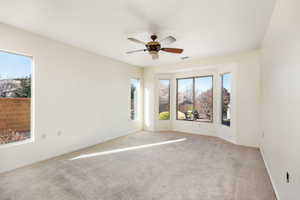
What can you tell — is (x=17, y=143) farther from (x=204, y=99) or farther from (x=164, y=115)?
(x=204, y=99)

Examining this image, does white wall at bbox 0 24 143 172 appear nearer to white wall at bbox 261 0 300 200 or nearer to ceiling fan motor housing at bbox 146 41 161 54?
ceiling fan motor housing at bbox 146 41 161 54

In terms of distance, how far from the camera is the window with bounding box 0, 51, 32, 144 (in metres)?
2.84

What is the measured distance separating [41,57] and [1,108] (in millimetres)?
1244

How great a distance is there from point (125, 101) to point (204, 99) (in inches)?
120

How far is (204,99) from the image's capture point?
580 cm

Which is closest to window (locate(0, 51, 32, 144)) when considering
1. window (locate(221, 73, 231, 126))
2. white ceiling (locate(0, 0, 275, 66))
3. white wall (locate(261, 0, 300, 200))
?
white ceiling (locate(0, 0, 275, 66))

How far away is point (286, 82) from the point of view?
67.9 inches

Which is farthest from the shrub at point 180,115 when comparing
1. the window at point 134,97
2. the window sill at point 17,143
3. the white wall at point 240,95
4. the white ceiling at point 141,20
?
the window sill at point 17,143

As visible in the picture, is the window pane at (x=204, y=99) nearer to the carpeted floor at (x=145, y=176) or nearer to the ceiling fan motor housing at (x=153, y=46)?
the carpeted floor at (x=145, y=176)

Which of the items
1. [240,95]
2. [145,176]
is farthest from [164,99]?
[145,176]

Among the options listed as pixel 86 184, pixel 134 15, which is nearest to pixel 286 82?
pixel 134 15

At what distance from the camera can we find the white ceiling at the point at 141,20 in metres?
2.15

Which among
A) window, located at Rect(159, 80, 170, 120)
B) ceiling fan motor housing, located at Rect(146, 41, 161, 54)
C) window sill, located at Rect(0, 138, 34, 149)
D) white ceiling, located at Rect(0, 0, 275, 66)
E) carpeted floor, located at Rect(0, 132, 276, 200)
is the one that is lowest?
carpeted floor, located at Rect(0, 132, 276, 200)

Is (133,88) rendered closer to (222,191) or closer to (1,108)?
(1,108)
